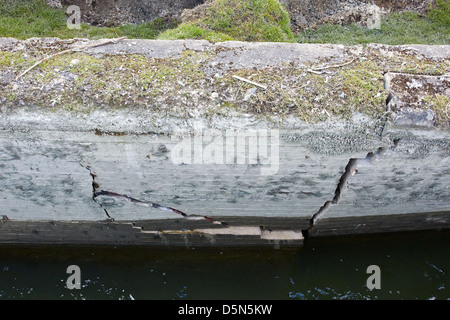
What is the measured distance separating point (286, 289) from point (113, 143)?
6.63 feet

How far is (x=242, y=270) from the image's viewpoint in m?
3.78

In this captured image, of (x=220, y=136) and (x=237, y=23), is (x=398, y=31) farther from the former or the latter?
(x=220, y=136)

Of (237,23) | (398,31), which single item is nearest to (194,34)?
(237,23)

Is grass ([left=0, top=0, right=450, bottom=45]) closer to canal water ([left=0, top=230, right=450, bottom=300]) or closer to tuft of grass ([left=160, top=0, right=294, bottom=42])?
tuft of grass ([left=160, top=0, right=294, bottom=42])

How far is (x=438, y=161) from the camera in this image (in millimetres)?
2947

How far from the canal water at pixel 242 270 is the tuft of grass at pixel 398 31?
98.3 inches

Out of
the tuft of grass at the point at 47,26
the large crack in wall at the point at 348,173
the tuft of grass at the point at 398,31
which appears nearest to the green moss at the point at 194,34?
the tuft of grass at the point at 47,26

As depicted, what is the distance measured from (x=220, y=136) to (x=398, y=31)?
381 centimetres

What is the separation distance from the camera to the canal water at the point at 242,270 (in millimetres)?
3627

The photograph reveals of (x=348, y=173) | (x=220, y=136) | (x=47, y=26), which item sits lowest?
(x=348, y=173)

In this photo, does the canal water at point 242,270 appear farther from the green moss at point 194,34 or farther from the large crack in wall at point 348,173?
the green moss at point 194,34

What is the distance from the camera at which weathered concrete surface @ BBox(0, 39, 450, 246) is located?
8.73ft
